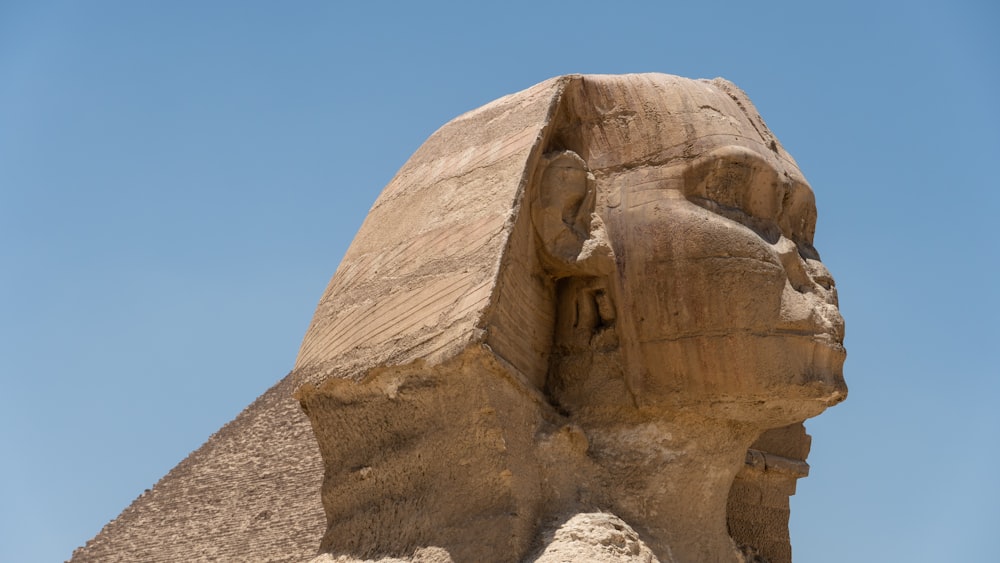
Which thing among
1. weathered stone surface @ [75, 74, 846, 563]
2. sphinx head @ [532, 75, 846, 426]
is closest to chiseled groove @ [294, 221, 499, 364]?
weathered stone surface @ [75, 74, 846, 563]

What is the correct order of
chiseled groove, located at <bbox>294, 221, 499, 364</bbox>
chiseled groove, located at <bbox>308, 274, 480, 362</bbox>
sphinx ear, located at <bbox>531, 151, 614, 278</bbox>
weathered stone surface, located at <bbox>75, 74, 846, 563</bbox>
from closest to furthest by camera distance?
1. weathered stone surface, located at <bbox>75, 74, 846, 563</bbox>
2. chiseled groove, located at <bbox>308, 274, 480, 362</bbox>
3. sphinx ear, located at <bbox>531, 151, 614, 278</bbox>
4. chiseled groove, located at <bbox>294, 221, 499, 364</bbox>

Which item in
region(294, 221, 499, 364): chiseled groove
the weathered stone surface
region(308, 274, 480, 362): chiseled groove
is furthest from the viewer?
region(294, 221, 499, 364): chiseled groove

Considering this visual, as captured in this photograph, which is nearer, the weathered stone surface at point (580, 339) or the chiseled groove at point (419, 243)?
the weathered stone surface at point (580, 339)

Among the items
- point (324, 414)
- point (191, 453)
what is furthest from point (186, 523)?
point (324, 414)

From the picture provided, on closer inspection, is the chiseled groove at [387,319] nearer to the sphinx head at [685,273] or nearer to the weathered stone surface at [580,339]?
the weathered stone surface at [580,339]

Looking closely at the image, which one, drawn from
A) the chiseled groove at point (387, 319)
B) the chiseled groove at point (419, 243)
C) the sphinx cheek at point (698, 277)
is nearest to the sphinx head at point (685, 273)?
the sphinx cheek at point (698, 277)

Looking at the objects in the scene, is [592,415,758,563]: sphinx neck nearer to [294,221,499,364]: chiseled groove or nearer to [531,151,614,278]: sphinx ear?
[531,151,614,278]: sphinx ear

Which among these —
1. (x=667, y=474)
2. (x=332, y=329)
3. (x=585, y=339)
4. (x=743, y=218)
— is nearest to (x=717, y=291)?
(x=743, y=218)

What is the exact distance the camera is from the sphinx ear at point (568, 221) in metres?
5.15

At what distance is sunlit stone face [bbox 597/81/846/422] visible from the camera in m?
5.05

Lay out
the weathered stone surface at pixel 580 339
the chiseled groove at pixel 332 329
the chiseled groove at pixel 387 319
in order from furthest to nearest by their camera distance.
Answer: the chiseled groove at pixel 332 329 → the chiseled groove at pixel 387 319 → the weathered stone surface at pixel 580 339

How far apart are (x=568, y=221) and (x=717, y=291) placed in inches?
19.5

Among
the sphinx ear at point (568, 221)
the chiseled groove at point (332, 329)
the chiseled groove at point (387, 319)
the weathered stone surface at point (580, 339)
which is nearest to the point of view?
the weathered stone surface at point (580, 339)

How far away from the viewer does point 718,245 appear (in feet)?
16.7
